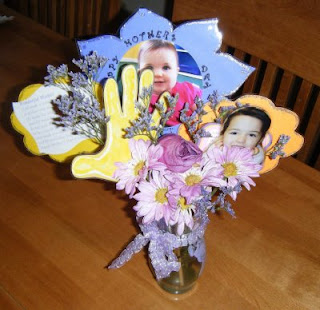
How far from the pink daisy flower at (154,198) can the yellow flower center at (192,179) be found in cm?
3

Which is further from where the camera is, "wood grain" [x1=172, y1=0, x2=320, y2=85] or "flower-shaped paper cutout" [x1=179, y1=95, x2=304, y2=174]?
"wood grain" [x1=172, y1=0, x2=320, y2=85]

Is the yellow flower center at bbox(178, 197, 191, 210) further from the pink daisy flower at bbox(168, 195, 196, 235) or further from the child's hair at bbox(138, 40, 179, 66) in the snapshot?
the child's hair at bbox(138, 40, 179, 66)

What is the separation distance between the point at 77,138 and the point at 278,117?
0.35 metres

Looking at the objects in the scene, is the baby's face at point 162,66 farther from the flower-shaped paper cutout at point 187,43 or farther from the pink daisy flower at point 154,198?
the pink daisy flower at point 154,198

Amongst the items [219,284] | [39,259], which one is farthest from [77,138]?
[219,284]

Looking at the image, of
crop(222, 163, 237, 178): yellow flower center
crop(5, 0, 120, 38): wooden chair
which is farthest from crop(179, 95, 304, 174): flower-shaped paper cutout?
crop(5, 0, 120, 38): wooden chair

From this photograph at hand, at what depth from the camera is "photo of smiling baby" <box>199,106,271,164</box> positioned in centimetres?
78

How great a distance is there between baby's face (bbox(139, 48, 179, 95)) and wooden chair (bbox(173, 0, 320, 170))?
431 mm

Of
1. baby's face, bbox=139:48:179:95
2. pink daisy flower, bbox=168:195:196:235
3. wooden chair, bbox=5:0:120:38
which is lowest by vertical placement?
wooden chair, bbox=5:0:120:38

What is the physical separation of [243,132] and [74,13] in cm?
111

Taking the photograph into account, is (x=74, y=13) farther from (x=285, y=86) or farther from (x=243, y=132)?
(x=243, y=132)

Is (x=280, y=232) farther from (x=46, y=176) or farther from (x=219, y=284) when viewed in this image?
(x=46, y=176)

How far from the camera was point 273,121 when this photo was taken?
82cm

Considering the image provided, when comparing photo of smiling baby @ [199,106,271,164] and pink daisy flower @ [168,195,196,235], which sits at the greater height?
photo of smiling baby @ [199,106,271,164]
